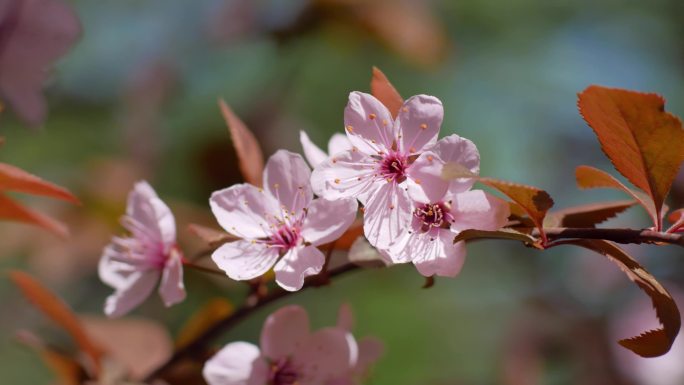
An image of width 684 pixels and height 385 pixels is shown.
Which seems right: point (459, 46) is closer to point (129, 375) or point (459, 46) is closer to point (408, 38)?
point (408, 38)

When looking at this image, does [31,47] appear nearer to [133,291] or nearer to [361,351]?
[133,291]

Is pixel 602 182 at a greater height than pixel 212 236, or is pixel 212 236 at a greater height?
pixel 602 182

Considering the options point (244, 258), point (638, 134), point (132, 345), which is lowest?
point (132, 345)

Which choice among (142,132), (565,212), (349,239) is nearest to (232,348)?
(349,239)

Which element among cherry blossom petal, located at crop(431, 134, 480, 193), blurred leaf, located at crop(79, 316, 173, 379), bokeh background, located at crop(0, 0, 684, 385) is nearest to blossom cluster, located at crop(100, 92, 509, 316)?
cherry blossom petal, located at crop(431, 134, 480, 193)

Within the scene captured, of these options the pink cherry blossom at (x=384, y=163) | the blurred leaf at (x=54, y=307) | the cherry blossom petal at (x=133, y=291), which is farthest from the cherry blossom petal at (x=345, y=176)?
the blurred leaf at (x=54, y=307)

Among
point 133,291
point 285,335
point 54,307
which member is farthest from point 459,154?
point 54,307

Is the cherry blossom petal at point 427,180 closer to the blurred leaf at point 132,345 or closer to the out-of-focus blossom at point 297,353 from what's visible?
the out-of-focus blossom at point 297,353
